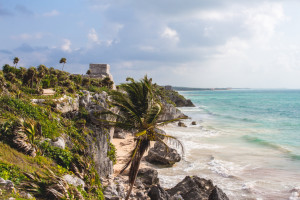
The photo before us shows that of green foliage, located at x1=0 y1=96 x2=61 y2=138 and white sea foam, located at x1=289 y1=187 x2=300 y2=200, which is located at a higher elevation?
green foliage, located at x1=0 y1=96 x2=61 y2=138

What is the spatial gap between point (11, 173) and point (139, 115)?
5.22 m

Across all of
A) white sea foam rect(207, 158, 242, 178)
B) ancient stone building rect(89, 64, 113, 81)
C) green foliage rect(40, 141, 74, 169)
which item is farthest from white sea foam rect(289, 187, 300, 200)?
ancient stone building rect(89, 64, 113, 81)

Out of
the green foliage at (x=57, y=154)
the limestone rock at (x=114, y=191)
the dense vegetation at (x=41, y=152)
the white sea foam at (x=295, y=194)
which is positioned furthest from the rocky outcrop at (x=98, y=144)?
the white sea foam at (x=295, y=194)

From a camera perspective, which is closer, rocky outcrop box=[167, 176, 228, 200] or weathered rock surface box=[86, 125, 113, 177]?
rocky outcrop box=[167, 176, 228, 200]

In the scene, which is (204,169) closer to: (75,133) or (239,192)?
(239,192)

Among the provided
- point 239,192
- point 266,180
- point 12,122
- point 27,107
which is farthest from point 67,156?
point 266,180

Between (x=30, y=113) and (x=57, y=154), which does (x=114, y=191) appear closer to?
(x=57, y=154)

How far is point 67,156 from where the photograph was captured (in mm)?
10648

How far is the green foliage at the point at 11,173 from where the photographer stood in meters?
6.93

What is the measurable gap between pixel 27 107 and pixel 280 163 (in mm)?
20431

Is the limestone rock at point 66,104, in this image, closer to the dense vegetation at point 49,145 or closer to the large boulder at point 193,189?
the dense vegetation at point 49,145

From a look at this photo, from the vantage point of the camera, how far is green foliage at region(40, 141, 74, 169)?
33.8 ft

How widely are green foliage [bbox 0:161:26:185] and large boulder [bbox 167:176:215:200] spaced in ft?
26.2

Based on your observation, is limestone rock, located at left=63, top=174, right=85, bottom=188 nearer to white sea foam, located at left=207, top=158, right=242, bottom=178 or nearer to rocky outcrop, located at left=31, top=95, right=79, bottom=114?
rocky outcrop, located at left=31, top=95, right=79, bottom=114
